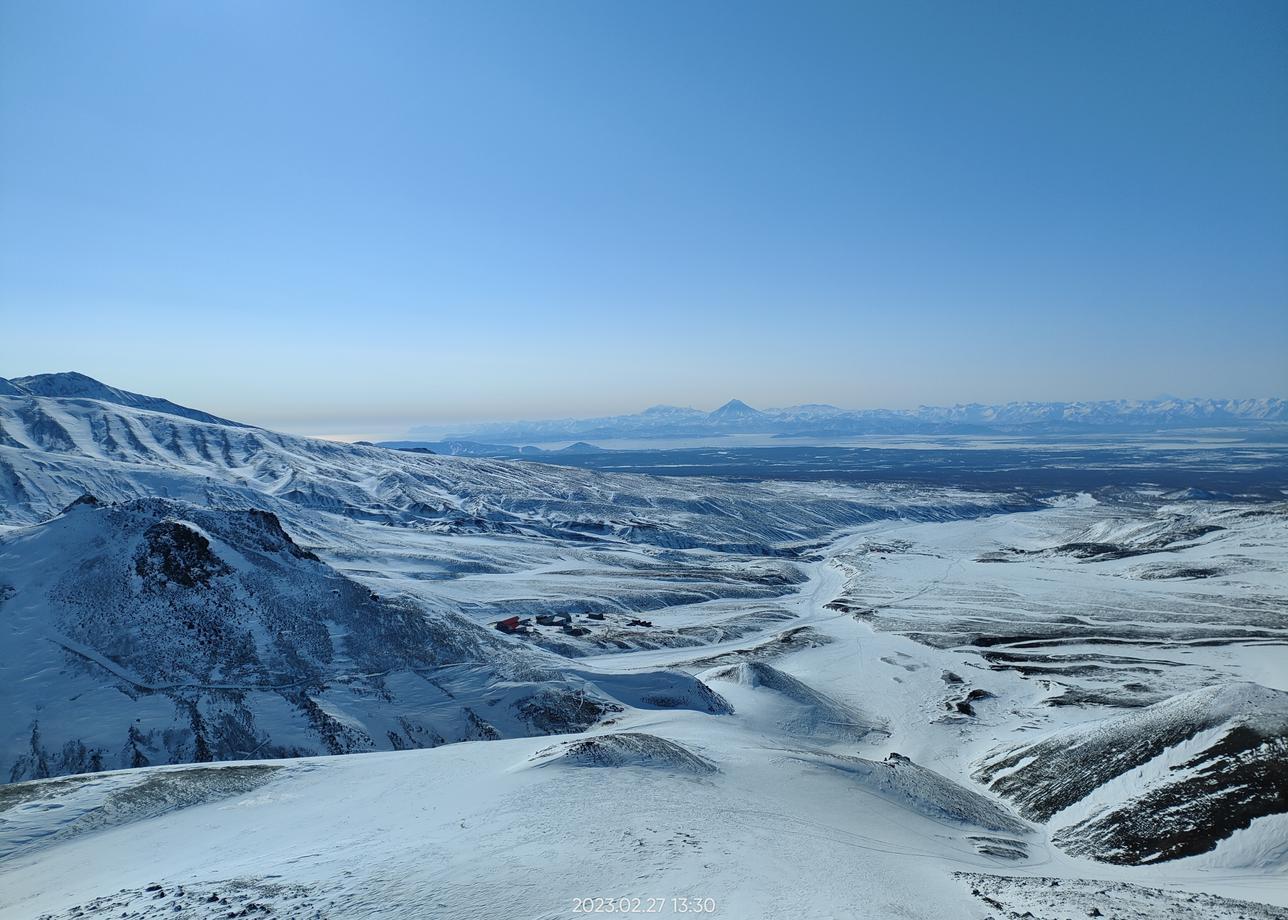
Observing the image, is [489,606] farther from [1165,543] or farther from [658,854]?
[1165,543]

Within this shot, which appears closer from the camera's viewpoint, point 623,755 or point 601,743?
point 623,755

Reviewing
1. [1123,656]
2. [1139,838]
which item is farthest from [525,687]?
[1123,656]

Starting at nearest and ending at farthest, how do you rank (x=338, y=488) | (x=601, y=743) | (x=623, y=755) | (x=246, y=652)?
(x=623, y=755)
(x=601, y=743)
(x=246, y=652)
(x=338, y=488)

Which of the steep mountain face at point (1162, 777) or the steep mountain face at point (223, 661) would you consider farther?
the steep mountain face at point (223, 661)

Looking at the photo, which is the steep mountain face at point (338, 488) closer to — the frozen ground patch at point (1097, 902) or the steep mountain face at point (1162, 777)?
the steep mountain face at point (1162, 777)

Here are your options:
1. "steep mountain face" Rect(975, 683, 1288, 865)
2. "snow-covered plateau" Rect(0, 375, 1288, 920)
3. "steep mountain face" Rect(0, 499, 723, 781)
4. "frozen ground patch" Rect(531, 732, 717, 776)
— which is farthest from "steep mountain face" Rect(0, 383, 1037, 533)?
"frozen ground patch" Rect(531, 732, 717, 776)

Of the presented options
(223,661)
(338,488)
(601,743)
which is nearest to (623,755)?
(601,743)

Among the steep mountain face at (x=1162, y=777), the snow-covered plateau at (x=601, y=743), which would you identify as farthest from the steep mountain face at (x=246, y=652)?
the steep mountain face at (x=1162, y=777)

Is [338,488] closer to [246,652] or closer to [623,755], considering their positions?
[246,652]
